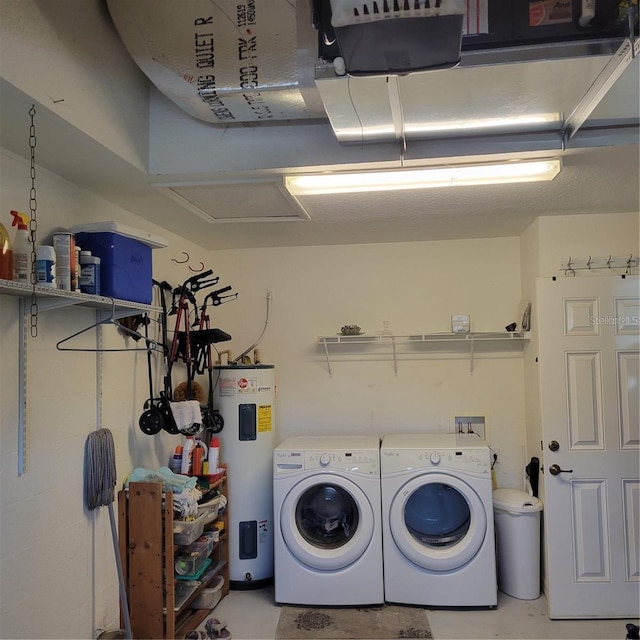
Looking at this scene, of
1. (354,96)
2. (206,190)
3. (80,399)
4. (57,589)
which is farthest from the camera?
(206,190)

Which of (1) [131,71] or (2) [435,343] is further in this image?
(2) [435,343]

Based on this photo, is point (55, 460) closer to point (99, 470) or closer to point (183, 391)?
point (99, 470)

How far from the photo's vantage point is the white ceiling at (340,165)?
6.81 feet

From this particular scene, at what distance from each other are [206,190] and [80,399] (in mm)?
1155

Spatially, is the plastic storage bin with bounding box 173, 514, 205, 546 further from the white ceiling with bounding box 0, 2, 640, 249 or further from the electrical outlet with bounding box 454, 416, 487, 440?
the electrical outlet with bounding box 454, 416, 487, 440

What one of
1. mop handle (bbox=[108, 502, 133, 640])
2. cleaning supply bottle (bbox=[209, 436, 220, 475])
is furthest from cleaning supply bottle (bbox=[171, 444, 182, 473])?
mop handle (bbox=[108, 502, 133, 640])

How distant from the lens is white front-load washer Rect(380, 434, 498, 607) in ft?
10.6

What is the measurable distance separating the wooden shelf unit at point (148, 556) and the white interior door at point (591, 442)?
2.18m

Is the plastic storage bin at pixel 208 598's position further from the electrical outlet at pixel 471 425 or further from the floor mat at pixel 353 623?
the electrical outlet at pixel 471 425

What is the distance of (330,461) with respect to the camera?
11.1 feet

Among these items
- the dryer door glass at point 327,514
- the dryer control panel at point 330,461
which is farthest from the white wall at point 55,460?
the dryer door glass at point 327,514

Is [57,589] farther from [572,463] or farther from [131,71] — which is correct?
[572,463]

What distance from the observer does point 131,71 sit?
2.27 meters

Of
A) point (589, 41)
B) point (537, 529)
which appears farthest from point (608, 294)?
point (589, 41)
